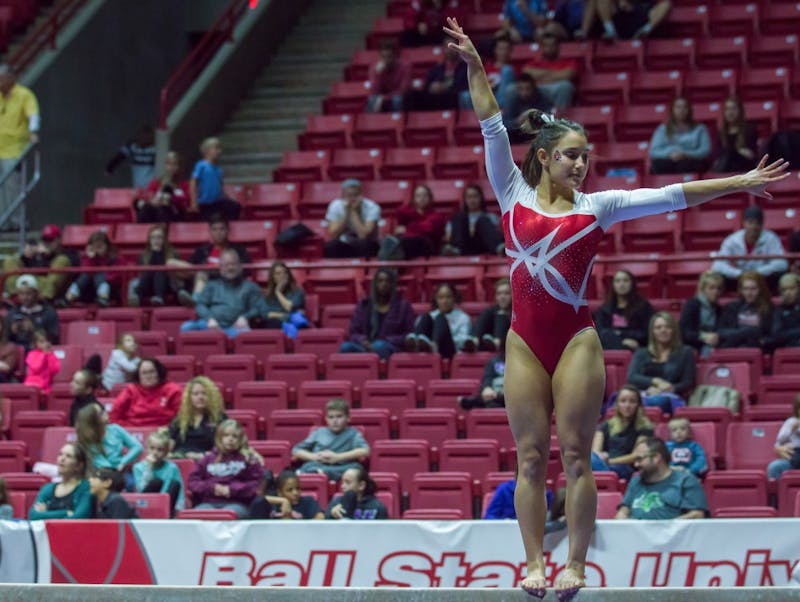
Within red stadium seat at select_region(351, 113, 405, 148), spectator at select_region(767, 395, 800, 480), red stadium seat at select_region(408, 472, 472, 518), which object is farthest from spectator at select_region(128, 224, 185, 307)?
spectator at select_region(767, 395, 800, 480)

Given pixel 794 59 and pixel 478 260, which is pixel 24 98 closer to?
pixel 478 260

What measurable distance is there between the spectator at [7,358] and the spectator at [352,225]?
9.21 feet

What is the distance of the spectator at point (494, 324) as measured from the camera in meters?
11.5

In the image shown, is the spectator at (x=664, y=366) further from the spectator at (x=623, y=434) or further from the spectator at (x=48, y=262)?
the spectator at (x=48, y=262)

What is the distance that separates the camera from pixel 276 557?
8.94 m

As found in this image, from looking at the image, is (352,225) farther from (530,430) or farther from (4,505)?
(530,430)

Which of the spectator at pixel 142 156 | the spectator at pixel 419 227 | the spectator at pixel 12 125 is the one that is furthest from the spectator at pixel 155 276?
the spectator at pixel 142 156

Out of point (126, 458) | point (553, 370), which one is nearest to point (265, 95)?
point (126, 458)

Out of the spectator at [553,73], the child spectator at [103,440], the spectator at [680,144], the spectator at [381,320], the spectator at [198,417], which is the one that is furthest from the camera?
the spectator at [553,73]

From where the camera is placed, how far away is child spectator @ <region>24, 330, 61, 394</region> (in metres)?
12.1

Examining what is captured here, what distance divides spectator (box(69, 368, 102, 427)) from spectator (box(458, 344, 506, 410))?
8.73 feet

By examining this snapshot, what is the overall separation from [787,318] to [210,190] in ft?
19.2

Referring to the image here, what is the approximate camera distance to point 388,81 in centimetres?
1609

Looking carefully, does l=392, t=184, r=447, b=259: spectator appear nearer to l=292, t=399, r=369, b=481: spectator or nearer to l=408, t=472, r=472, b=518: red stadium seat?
l=292, t=399, r=369, b=481: spectator
